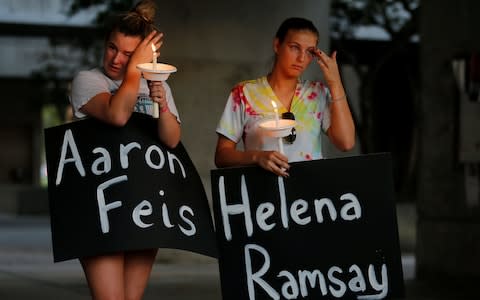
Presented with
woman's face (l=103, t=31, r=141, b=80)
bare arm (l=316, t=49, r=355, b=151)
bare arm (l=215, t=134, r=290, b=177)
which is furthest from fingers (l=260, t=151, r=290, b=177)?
woman's face (l=103, t=31, r=141, b=80)

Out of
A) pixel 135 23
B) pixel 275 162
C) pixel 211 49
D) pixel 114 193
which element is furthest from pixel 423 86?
pixel 114 193

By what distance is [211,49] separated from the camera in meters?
12.4

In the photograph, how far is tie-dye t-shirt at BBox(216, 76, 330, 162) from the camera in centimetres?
455

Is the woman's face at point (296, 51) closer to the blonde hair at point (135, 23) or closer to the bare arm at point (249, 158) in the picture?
the bare arm at point (249, 158)

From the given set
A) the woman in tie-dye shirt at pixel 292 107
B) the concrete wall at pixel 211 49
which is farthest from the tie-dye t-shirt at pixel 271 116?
the concrete wall at pixel 211 49

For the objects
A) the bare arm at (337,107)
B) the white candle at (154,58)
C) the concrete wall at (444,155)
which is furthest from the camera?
the concrete wall at (444,155)

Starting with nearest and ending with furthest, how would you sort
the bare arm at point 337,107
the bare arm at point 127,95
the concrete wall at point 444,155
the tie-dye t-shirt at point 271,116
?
1. the bare arm at point 127,95
2. the bare arm at point 337,107
3. the tie-dye t-shirt at point 271,116
4. the concrete wall at point 444,155

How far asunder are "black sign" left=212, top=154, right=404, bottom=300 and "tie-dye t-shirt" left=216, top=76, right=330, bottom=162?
0.17 m

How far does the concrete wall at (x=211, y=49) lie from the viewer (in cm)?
1217

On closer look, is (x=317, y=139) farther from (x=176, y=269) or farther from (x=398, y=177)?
(x=398, y=177)

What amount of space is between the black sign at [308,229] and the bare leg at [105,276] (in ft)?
1.42

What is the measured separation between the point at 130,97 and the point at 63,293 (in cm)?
543

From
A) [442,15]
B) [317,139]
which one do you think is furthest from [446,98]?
[317,139]

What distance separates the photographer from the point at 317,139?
4.62 meters
